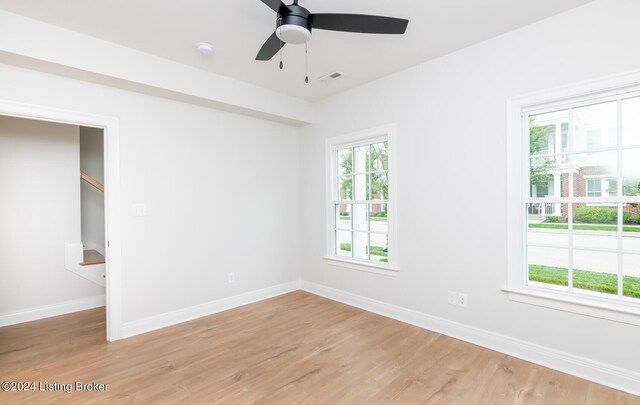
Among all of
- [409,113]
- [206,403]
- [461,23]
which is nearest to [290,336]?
[206,403]

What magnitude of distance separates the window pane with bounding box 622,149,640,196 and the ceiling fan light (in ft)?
8.05

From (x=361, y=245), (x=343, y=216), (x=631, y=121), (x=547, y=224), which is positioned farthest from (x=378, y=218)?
(x=631, y=121)

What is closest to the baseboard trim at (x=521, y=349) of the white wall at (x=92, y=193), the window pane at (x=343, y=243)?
the window pane at (x=343, y=243)

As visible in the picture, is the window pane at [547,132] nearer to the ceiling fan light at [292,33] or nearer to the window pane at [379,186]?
the window pane at [379,186]

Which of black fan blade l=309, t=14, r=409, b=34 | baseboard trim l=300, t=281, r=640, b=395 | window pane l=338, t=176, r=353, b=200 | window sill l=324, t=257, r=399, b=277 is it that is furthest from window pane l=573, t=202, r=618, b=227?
window pane l=338, t=176, r=353, b=200

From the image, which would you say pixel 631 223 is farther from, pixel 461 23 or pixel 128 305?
pixel 128 305

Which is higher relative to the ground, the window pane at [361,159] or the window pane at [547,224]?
the window pane at [361,159]

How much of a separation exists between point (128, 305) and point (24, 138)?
7.61ft

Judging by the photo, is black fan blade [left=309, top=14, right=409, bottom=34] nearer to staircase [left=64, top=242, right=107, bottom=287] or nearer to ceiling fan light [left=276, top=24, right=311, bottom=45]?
ceiling fan light [left=276, top=24, right=311, bottom=45]

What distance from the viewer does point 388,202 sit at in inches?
143

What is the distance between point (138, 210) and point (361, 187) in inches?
102

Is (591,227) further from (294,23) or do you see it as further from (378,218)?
(294,23)

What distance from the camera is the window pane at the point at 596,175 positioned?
233cm

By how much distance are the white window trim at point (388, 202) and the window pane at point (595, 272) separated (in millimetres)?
1569
